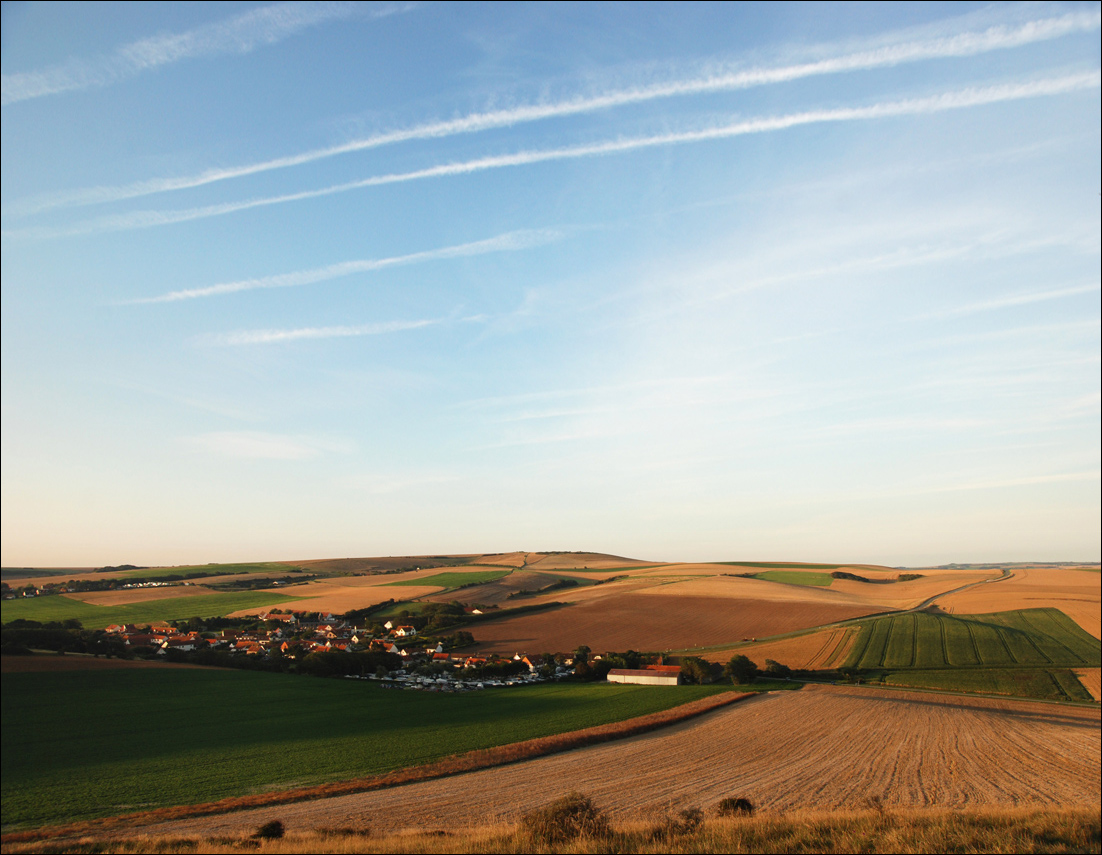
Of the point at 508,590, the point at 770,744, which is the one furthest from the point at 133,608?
the point at 770,744

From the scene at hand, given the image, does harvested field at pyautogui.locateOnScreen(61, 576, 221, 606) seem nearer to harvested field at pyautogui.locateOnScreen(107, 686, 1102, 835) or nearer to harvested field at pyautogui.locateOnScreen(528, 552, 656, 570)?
harvested field at pyautogui.locateOnScreen(528, 552, 656, 570)

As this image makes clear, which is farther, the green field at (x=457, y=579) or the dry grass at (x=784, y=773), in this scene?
the green field at (x=457, y=579)

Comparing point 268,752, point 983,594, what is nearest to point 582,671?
point 268,752

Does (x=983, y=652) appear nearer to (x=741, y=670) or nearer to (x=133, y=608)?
(x=741, y=670)

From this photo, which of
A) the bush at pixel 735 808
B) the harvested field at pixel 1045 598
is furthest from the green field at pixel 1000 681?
the bush at pixel 735 808

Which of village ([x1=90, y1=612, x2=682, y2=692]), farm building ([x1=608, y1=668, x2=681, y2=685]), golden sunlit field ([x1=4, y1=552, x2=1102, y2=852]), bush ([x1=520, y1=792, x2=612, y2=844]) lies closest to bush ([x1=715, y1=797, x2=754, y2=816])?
golden sunlit field ([x1=4, y1=552, x2=1102, y2=852])

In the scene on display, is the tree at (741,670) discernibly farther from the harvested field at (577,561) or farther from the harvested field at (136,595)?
the harvested field at (577,561)
